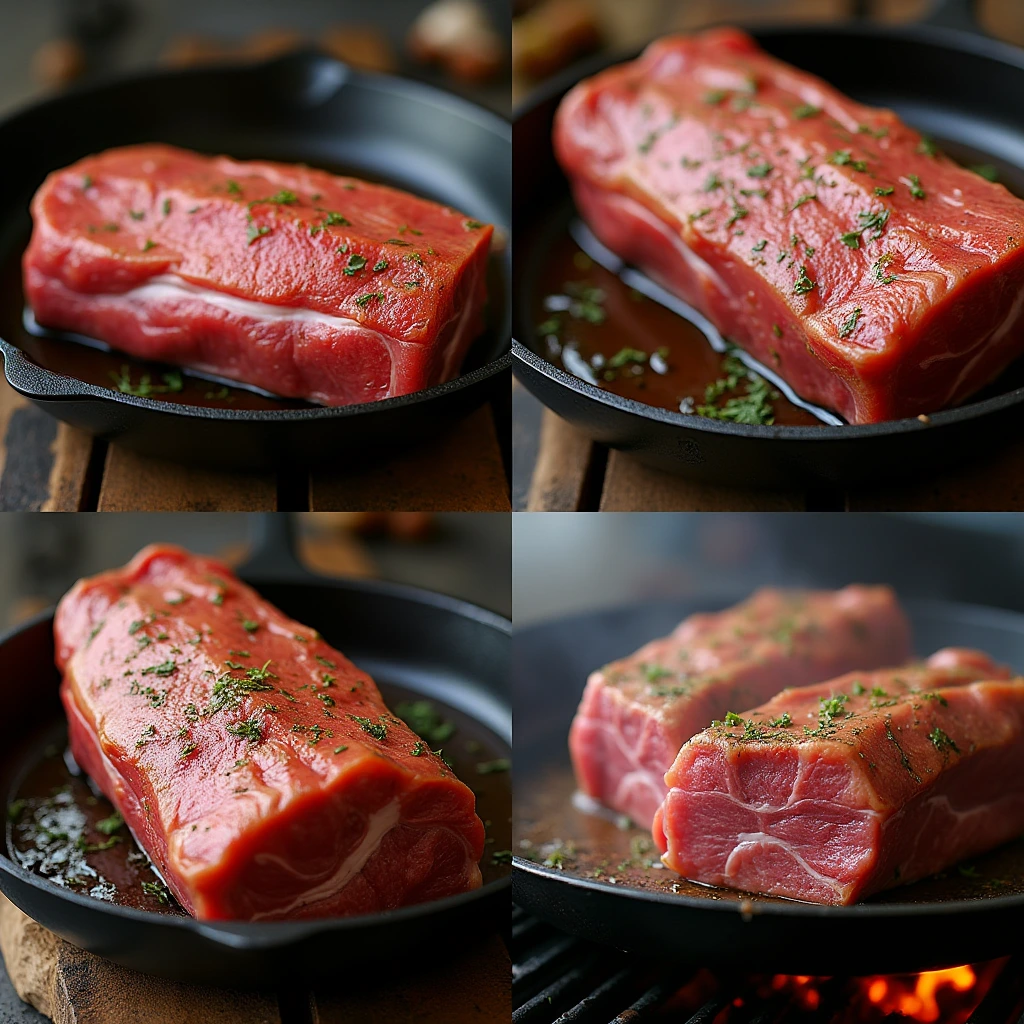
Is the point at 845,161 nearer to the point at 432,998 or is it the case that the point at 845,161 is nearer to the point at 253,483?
the point at 253,483

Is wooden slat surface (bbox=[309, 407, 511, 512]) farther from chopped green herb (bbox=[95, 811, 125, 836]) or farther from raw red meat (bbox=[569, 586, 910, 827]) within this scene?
chopped green herb (bbox=[95, 811, 125, 836])

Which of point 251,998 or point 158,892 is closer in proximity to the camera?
point 251,998

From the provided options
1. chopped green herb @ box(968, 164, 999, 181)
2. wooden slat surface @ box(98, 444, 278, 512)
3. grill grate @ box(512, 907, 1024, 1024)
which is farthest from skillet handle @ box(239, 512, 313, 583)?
chopped green herb @ box(968, 164, 999, 181)

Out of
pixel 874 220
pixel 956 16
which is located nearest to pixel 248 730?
pixel 874 220

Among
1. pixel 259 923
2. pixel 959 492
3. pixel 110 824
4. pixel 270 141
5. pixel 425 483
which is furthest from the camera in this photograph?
pixel 270 141

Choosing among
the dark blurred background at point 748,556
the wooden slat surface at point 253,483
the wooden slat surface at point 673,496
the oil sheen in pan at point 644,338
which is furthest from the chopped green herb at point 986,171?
the wooden slat surface at point 253,483

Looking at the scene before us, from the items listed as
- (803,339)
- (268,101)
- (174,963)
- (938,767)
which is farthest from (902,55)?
(174,963)

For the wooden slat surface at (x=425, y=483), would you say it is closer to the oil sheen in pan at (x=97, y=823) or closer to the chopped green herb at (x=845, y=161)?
the oil sheen in pan at (x=97, y=823)
